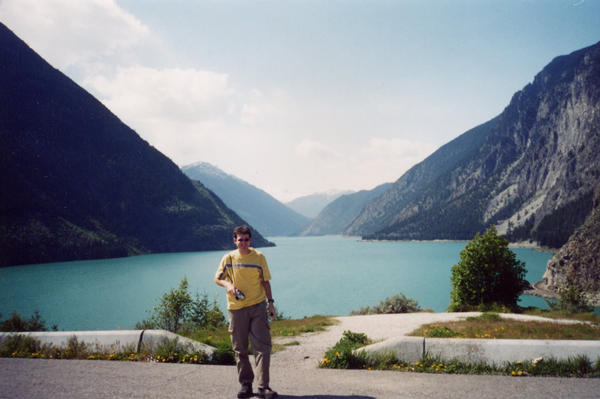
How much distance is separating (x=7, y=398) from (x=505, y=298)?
27089 millimetres

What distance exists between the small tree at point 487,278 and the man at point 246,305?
72.5 ft

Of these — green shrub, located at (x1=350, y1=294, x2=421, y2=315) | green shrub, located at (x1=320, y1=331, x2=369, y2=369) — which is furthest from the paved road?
green shrub, located at (x1=350, y1=294, x2=421, y2=315)

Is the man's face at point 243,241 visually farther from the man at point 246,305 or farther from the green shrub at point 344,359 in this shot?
the green shrub at point 344,359

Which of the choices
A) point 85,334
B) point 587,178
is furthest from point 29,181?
point 587,178

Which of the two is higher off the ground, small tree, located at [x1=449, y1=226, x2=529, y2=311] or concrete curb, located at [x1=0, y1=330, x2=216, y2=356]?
concrete curb, located at [x1=0, y1=330, x2=216, y2=356]

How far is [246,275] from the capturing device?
6074mm

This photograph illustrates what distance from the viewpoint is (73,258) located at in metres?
141

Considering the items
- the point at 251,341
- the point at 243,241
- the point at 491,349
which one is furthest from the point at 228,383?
the point at 491,349

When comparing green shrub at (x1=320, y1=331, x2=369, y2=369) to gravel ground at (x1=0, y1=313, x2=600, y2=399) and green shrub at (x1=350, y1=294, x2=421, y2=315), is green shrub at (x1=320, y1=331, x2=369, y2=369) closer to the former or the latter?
gravel ground at (x1=0, y1=313, x2=600, y2=399)

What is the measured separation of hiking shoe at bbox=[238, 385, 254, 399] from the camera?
5.59 meters

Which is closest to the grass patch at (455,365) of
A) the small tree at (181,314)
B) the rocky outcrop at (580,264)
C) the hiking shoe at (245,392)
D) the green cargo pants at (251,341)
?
the green cargo pants at (251,341)

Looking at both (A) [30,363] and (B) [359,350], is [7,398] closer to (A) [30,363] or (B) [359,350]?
(A) [30,363]

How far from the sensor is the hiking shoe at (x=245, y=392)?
18.3 feet

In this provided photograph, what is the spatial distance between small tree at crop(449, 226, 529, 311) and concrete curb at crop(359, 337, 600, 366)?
1917 centimetres
